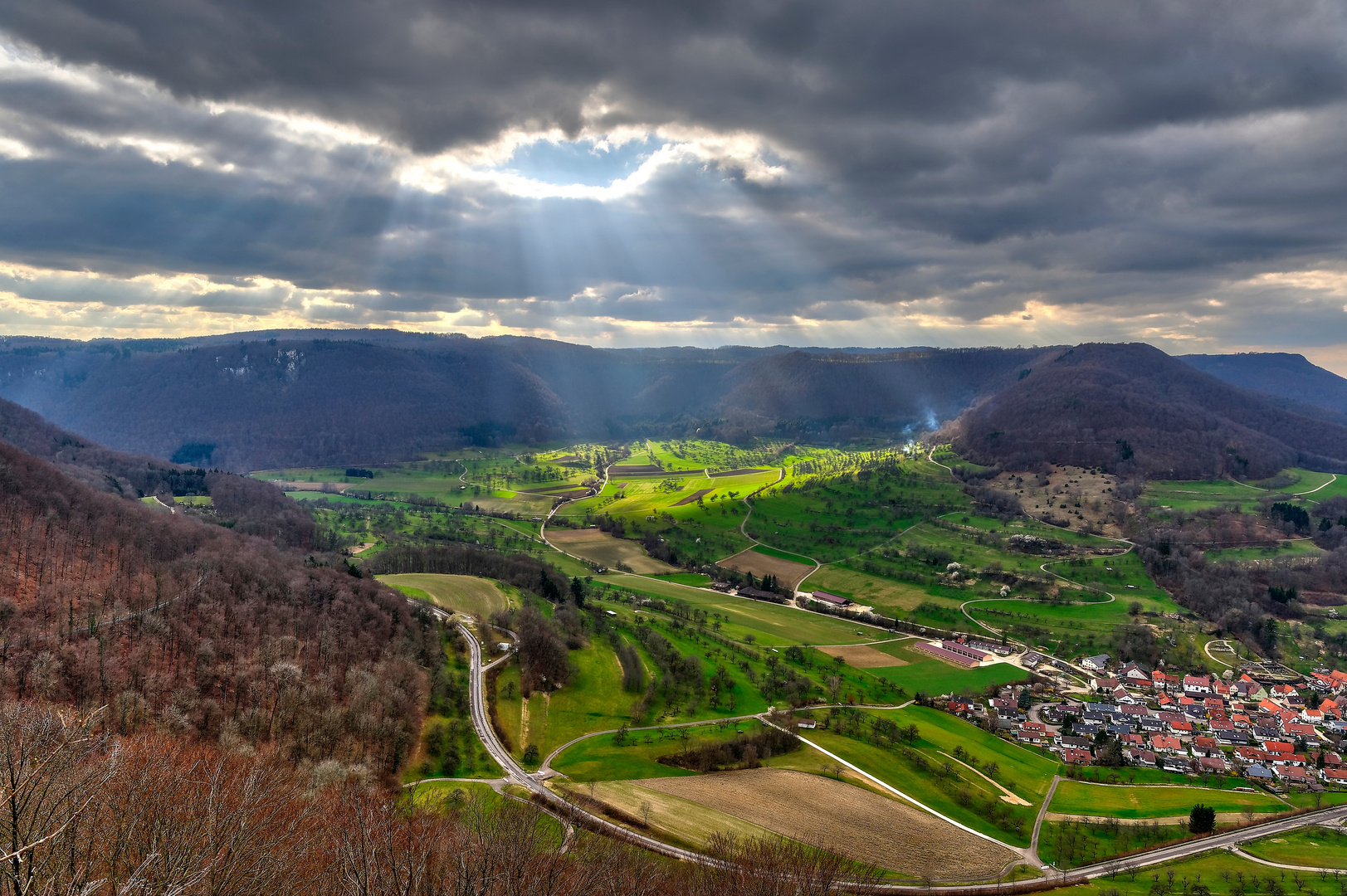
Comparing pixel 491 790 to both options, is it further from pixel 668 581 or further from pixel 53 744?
pixel 668 581

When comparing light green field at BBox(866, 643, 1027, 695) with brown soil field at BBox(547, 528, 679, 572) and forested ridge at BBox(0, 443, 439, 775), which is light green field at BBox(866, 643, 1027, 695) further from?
forested ridge at BBox(0, 443, 439, 775)

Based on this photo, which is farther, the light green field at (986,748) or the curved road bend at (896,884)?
the light green field at (986,748)

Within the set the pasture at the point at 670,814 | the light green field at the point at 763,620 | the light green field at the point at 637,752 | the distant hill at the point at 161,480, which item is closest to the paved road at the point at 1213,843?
the pasture at the point at 670,814

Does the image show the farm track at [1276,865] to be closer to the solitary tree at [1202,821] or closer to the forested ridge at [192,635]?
the solitary tree at [1202,821]

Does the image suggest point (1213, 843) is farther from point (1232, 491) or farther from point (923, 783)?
point (1232, 491)

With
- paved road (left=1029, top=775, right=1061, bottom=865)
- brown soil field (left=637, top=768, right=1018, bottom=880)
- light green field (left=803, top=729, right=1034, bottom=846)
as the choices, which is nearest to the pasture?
brown soil field (left=637, top=768, right=1018, bottom=880)

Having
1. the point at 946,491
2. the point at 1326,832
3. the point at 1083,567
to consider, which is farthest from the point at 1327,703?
the point at 946,491

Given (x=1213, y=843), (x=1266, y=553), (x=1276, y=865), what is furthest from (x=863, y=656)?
(x=1266, y=553)
